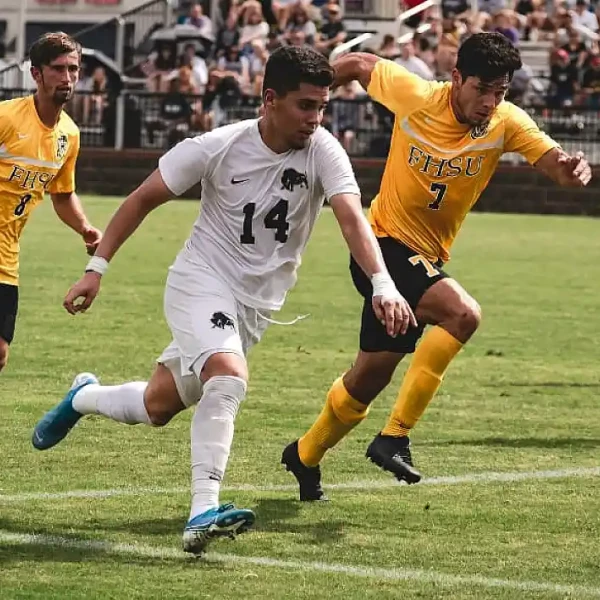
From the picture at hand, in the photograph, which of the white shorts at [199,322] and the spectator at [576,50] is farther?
the spectator at [576,50]

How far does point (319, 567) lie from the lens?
6.18 meters

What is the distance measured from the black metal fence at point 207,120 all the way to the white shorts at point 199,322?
2185 cm

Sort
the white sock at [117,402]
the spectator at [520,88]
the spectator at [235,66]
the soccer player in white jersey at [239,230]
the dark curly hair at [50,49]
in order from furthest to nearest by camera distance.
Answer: the spectator at [235,66] < the spectator at [520,88] < the dark curly hair at [50,49] < the white sock at [117,402] < the soccer player in white jersey at [239,230]

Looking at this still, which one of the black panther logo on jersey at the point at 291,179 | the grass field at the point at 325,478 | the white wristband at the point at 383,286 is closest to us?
the grass field at the point at 325,478

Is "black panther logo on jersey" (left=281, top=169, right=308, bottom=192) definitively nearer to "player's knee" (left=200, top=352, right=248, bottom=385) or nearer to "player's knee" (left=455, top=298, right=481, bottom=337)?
"player's knee" (left=200, top=352, right=248, bottom=385)

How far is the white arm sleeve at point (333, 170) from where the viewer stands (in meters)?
6.62

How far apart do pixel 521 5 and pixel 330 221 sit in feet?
35.4

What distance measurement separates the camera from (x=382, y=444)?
25.1 feet

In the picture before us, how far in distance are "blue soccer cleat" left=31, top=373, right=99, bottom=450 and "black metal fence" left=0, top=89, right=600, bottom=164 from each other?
21.2 m

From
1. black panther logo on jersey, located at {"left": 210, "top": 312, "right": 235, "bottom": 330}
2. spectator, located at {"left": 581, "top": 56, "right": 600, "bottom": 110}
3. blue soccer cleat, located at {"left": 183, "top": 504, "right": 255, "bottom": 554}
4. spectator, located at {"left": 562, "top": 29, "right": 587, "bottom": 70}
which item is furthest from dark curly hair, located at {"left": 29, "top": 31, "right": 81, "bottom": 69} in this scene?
spectator, located at {"left": 562, "top": 29, "right": 587, "bottom": 70}

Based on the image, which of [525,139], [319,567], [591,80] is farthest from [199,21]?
[319,567]

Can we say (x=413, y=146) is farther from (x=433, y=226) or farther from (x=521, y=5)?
(x=521, y=5)

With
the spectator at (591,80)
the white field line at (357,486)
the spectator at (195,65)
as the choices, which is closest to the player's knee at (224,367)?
the white field line at (357,486)

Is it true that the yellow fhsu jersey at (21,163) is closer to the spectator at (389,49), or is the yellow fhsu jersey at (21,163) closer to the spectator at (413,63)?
the spectator at (413,63)
